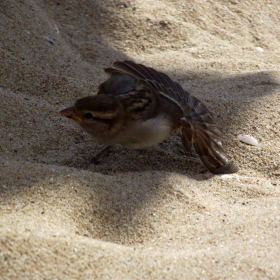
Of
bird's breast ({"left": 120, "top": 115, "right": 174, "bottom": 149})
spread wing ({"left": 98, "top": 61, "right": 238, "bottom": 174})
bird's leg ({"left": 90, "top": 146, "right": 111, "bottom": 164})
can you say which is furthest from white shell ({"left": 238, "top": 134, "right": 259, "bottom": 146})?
bird's leg ({"left": 90, "top": 146, "right": 111, "bottom": 164})

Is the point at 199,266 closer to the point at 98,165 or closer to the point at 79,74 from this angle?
the point at 98,165

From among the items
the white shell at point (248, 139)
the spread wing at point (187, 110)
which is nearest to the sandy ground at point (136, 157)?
the white shell at point (248, 139)

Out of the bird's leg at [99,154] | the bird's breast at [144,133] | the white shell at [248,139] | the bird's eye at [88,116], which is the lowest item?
the bird's leg at [99,154]

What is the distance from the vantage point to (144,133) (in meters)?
3.76

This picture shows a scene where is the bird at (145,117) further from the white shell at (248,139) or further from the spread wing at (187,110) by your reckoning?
the white shell at (248,139)

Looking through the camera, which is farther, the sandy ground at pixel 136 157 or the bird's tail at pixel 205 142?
the bird's tail at pixel 205 142

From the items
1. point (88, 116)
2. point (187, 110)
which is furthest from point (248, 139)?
point (88, 116)

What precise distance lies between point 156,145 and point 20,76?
1401 mm

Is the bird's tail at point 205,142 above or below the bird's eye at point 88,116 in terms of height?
below

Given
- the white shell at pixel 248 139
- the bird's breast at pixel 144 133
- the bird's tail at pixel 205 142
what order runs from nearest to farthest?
the bird's breast at pixel 144 133
the bird's tail at pixel 205 142
the white shell at pixel 248 139

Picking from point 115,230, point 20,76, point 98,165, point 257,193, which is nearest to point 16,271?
point 115,230

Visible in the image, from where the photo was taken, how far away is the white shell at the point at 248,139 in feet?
13.8

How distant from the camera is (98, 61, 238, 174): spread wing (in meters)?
3.89

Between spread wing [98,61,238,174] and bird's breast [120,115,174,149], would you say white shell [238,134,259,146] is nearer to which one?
spread wing [98,61,238,174]
